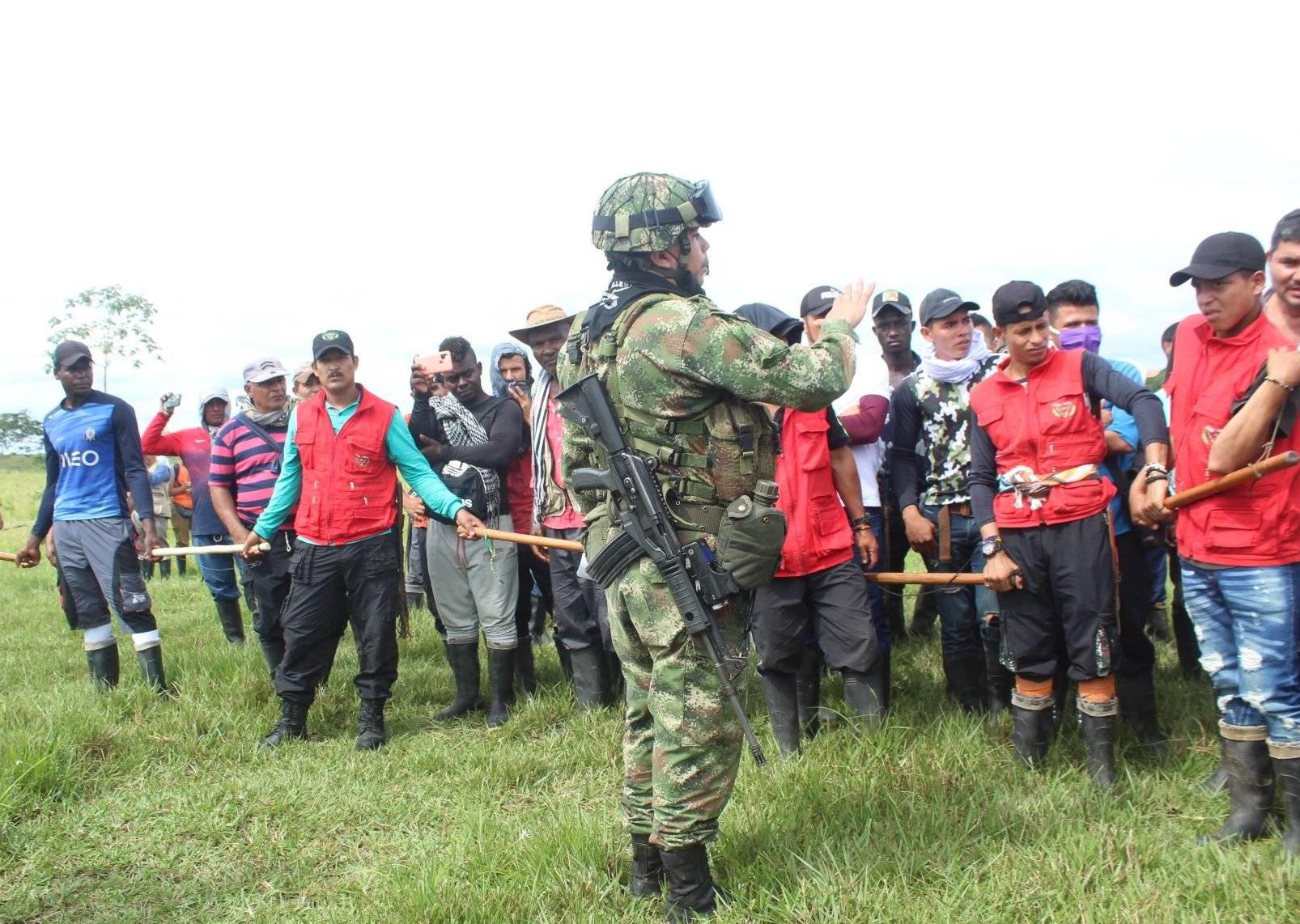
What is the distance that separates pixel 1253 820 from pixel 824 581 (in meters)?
1.83

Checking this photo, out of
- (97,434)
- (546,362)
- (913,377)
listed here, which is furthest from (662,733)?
(97,434)

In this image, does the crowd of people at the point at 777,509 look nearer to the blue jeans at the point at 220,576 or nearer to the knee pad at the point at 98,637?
the knee pad at the point at 98,637

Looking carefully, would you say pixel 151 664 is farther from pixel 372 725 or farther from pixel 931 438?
pixel 931 438

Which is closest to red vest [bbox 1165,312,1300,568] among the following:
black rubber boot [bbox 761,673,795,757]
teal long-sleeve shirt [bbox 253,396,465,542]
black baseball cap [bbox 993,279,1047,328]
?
black baseball cap [bbox 993,279,1047,328]

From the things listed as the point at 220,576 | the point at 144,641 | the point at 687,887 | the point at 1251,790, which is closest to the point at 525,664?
the point at 144,641

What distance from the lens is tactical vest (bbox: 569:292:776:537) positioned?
3176 mm

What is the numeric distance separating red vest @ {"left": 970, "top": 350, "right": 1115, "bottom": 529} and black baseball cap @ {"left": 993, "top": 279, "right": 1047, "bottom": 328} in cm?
20

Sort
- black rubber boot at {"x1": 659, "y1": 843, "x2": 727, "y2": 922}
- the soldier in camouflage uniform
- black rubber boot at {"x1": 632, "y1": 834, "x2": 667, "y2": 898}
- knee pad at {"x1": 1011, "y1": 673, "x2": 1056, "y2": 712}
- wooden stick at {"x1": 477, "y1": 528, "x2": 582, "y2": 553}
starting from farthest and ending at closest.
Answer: wooden stick at {"x1": 477, "y1": 528, "x2": 582, "y2": 553} < knee pad at {"x1": 1011, "y1": 673, "x2": 1056, "y2": 712} < black rubber boot at {"x1": 632, "y1": 834, "x2": 667, "y2": 898} < black rubber boot at {"x1": 659, "y1": 843, "x2": 727, "y2": 922} < the soldier in camouflage uniform

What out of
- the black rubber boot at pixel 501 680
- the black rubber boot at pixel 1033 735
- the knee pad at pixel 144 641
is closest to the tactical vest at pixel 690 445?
the black rubber boot at pixel 1033 735

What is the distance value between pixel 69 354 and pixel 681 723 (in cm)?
530

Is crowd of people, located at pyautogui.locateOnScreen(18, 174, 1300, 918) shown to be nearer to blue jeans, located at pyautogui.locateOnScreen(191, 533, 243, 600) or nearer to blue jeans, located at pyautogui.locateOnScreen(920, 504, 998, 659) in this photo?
blue jeans, located at pyautogui.locateOnScreen(920, 504, 998, 659)

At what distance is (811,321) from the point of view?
5223 mm

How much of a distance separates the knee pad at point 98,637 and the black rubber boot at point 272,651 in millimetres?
956

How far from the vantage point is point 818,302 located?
5242 millimetres
